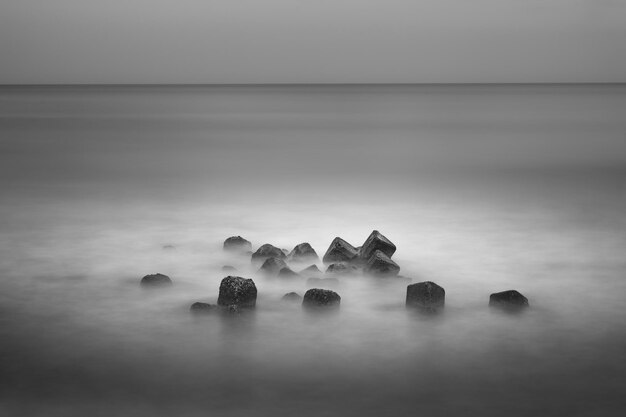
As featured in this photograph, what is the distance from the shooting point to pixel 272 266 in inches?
256

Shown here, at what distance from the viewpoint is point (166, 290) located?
20.3ft

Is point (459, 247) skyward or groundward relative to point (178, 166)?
groundward

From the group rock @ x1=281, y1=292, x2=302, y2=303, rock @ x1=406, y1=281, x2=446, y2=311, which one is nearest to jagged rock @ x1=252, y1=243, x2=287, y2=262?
rock @ x1=281, y1=292, x2=302, y2=303

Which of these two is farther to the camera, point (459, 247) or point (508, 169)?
point (508, 169)

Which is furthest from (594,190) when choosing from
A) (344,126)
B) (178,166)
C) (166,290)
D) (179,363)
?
(344,126)

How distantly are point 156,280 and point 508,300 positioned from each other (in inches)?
107

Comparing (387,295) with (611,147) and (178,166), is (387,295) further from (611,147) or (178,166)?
Result: (611,147)

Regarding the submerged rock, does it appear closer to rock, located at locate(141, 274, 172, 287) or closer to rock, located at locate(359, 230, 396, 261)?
rock, located at locate(141, 274, 172, 287)

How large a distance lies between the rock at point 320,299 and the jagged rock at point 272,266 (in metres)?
0.82

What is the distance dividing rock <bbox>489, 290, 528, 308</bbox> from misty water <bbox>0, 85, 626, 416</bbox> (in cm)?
11

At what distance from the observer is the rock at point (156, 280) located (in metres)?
6.28

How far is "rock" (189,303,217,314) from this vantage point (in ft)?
18.3

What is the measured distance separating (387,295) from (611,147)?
19052 mm

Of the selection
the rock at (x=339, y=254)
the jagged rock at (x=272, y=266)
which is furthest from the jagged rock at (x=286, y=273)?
the rock at (x=339, y=254)
